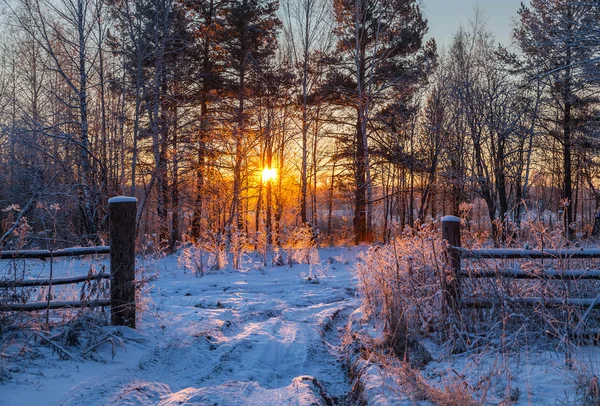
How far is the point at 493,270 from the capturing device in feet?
16.5

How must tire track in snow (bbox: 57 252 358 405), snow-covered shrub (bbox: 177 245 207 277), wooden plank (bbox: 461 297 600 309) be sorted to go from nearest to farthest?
1. tire track in snow (bbox: 57 252 358 405)
2. wooden plank (bbox: 461 297 600 309)
3. snow-covered shrub (bbox: 177 245 207 277)

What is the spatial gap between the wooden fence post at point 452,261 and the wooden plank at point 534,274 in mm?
145

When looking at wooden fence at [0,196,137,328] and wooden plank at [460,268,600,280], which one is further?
wooden fence at [0,196,137,328]

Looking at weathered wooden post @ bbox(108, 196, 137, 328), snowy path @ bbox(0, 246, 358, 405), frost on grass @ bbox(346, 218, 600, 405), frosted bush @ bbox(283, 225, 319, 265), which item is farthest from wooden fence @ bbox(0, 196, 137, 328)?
frosted bush @ bbox(283, 225, 319, 265)

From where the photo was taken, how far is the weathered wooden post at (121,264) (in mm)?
4992

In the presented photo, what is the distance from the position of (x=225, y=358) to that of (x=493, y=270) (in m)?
3.21

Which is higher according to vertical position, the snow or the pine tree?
the pine tree

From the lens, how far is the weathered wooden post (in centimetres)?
499

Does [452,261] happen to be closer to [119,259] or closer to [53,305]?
[119,259]

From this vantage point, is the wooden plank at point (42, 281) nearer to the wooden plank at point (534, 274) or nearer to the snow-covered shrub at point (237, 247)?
the wooden plank at point (534, 274)

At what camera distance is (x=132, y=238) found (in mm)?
5129

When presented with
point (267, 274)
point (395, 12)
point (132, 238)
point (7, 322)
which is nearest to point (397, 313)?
point (132, 238)

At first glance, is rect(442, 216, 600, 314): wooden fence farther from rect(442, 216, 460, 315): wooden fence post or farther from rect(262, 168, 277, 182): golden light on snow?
rect(262, 168, 277, 182): golden light on snow

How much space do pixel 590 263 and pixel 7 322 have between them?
22.4 ft
